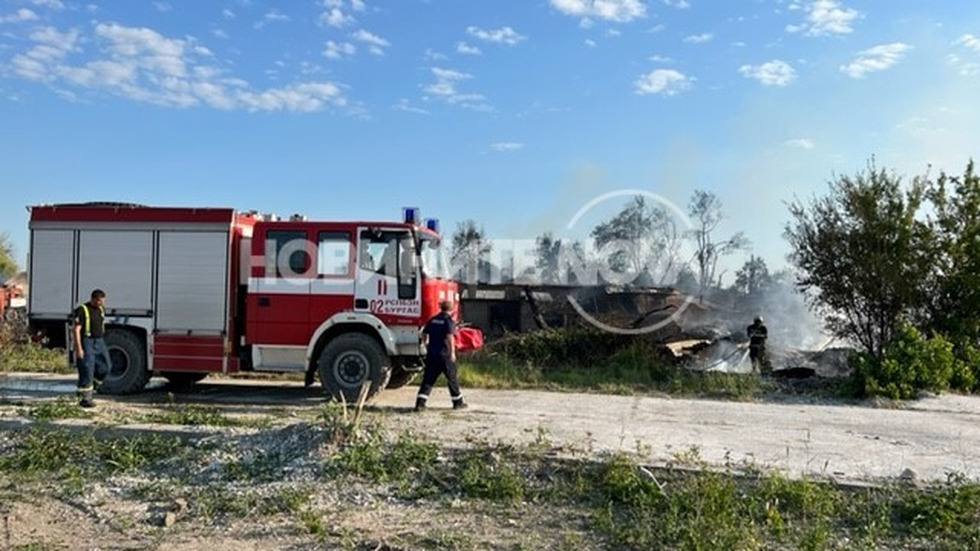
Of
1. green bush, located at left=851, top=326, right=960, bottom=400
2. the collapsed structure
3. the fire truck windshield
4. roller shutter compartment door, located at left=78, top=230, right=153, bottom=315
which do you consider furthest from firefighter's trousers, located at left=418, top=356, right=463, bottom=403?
green bush, located at left=851, top=326, right=960, bottom=400

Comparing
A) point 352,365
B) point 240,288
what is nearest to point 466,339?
point 352,365

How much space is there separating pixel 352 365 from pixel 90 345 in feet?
12.0

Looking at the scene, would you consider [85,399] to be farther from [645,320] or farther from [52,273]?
[645,320]

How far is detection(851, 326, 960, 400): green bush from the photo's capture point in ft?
46.0

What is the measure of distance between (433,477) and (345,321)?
14.4 feet

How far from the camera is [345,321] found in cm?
1139

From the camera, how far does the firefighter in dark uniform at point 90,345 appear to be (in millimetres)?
11008

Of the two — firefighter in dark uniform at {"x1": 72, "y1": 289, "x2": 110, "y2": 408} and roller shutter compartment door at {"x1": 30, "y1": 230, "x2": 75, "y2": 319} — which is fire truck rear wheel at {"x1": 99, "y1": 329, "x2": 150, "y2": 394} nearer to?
firefighter in dark uniform at {"x1": 72, "y1": 289, "x2": 110, "y2": 408}

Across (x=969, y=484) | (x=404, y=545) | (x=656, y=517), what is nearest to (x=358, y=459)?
(x=404, y=545)

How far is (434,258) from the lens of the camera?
38.8 feet

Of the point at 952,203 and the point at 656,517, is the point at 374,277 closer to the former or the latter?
the point at 656,517

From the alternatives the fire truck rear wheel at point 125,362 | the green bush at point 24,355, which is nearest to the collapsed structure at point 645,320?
the fire truck rear wheel at point 125,362

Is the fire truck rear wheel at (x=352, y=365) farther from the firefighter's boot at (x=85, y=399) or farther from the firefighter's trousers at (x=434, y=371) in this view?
the firefighter's boot at (x=85, y=399)

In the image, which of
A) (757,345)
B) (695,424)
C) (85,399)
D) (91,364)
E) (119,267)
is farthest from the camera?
(757,345)
